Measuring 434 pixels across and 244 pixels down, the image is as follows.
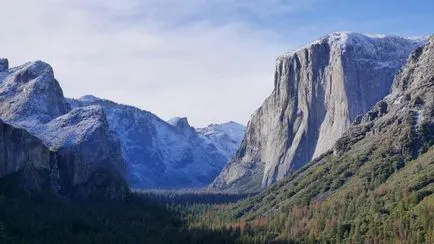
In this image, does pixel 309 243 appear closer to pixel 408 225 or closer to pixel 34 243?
pixel 408 225

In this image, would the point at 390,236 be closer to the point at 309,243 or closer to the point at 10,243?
the point at 309,243

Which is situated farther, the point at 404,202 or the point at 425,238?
the point at 404,202

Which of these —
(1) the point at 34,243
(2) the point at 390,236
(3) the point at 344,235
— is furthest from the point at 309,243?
(1) the point at 34,243

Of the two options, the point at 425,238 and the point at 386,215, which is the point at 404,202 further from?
the point at 425,238

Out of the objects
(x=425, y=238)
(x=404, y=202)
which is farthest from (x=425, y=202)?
(x=425, y=238)

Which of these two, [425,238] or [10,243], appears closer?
[425,238]

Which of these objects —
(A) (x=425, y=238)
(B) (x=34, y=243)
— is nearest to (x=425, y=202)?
(A) (x=425, y=238)

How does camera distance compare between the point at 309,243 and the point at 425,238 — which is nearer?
the point at 425,238
